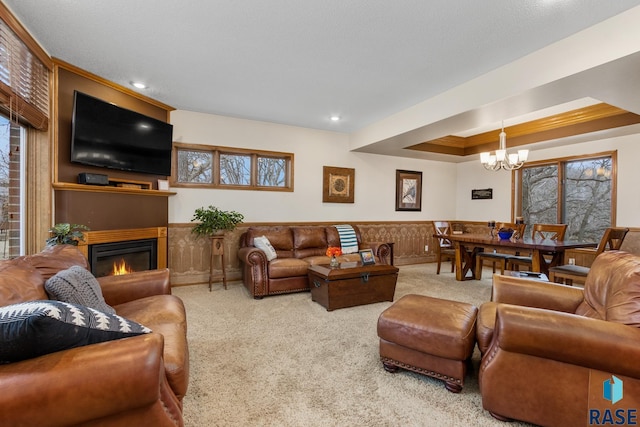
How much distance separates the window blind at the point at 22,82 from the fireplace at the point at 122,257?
132 centimetres

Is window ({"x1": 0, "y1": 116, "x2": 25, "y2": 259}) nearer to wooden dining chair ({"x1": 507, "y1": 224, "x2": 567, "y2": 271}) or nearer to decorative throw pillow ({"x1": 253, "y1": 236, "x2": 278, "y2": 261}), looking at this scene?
decorative throw pillow ({"x1": 253, "y1": 236, "x2": 278, "y2": 261})

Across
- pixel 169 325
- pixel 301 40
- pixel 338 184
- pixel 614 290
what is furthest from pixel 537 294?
pixel 338 184

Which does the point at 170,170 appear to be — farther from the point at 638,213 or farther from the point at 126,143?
the point at 638,213

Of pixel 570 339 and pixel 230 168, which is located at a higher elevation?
pixel 230 168

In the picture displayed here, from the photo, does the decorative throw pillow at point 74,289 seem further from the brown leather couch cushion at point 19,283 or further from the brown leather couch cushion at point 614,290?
the brown leather couch cushion at point 614,290

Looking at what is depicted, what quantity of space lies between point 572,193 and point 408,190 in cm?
268

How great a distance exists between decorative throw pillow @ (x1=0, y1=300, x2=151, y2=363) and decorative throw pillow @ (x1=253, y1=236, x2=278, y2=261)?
2.83m

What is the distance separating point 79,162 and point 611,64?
15.4ft

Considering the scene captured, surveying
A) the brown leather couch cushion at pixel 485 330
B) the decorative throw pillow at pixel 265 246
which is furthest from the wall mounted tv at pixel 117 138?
the brown leather couch cushion at pixel 485 330

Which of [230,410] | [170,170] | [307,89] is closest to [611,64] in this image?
[307,89]

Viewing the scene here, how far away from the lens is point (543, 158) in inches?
209

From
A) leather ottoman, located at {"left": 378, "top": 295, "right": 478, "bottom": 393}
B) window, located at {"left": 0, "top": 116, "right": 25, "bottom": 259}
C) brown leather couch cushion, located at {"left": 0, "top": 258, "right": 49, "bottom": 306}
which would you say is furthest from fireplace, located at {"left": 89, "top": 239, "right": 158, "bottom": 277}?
leather ottoman, located at {"left": 378, "top": 295, "right": 478, "bottom": 393}

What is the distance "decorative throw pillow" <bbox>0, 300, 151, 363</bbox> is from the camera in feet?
3.10
